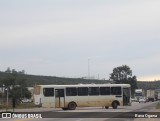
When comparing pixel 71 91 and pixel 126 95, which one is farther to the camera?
pixel 126 95

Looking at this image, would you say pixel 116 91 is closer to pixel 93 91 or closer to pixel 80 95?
pixel 93 91

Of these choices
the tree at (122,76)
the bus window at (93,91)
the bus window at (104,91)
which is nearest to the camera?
the bus window at (93,91)

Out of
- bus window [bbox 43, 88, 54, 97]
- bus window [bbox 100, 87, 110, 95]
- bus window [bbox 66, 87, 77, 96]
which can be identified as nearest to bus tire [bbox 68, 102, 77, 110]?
bus window [bbox 66, 87, 77, 96]

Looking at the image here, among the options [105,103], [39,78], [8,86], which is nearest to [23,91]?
[8,86]

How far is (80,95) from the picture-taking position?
53.6 metres

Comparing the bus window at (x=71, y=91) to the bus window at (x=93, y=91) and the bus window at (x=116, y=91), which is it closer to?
the bus window at (x=93, y=91)

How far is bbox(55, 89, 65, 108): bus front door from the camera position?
52531mm

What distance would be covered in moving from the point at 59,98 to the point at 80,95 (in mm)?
2449

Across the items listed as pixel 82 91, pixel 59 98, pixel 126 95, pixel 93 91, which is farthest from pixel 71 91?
pixel 126 95

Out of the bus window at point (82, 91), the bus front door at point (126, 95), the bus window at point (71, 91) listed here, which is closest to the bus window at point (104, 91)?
the bus window at point (82, 91)

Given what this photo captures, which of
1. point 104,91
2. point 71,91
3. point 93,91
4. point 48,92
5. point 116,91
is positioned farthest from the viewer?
point 116,91

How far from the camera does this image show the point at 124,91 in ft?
181

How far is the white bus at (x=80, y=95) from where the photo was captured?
172 ft

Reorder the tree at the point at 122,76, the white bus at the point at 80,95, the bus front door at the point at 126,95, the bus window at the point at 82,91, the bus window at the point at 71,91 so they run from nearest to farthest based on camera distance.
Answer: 1. the white bus at the point at 80,95
2. the bus window at the point at 71,91
3. the bus window at the point at 82,91
4. the bus front door at the point at 126,95
5. the tree at the point at 122,76
